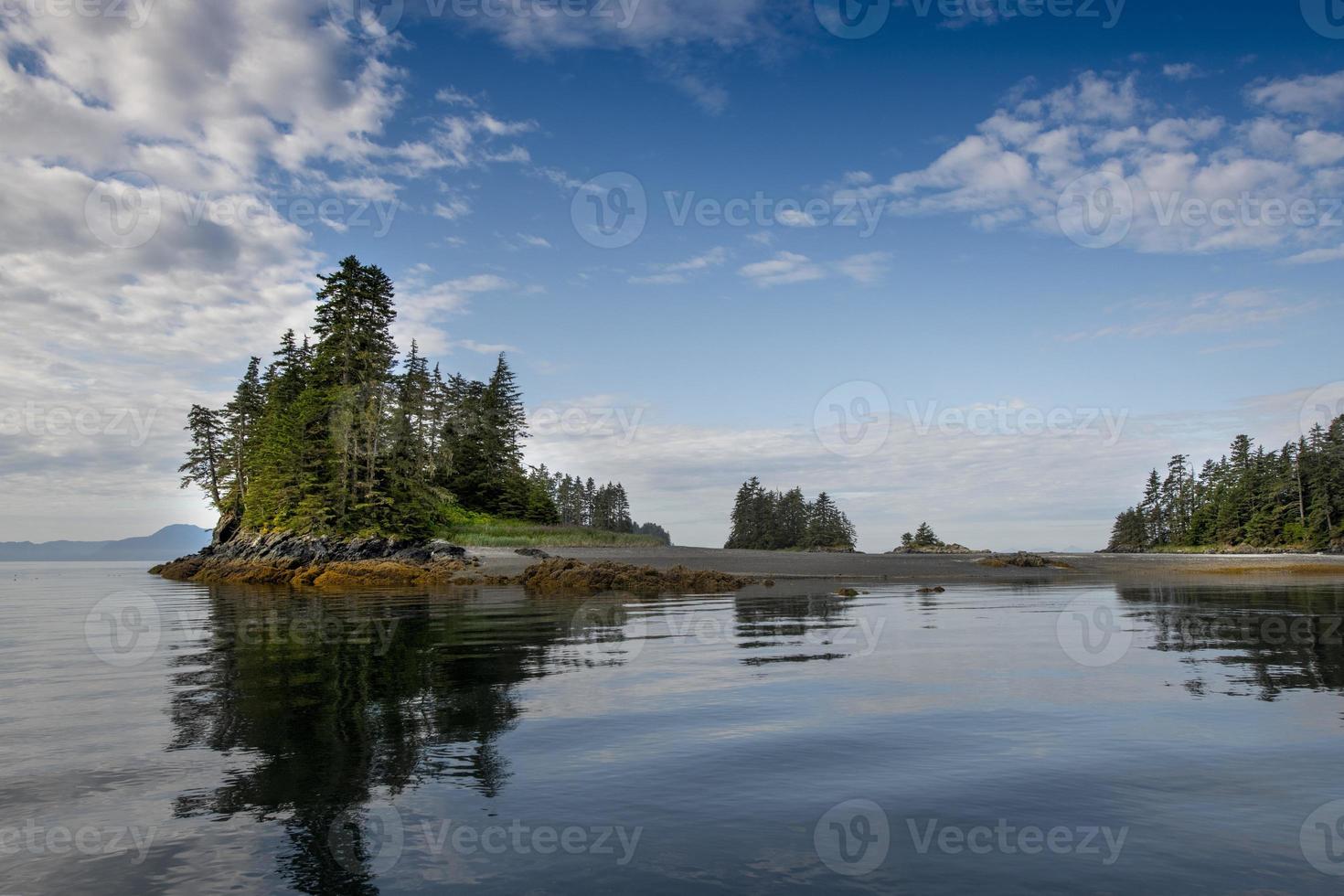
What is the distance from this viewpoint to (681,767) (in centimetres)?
636

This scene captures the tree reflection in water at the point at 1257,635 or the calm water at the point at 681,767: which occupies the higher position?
the calm water at the point at 681,767

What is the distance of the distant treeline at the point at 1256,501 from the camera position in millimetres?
84500

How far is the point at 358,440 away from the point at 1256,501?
107064 millimetres

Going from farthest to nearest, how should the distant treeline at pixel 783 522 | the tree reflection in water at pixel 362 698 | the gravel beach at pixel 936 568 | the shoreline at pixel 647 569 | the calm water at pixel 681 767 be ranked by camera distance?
the distant treeline at pixel 783 522, the gravel beach at pixel 936 568, the shoreline at pixel 647 569, the tree reflection in water at pixel 362 698, the calm water at pixel 681 767

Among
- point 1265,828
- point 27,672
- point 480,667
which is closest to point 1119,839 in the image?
point 1265,828

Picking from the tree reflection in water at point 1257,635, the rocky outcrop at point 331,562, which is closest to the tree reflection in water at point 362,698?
the tree reflection in water at point 1257,635

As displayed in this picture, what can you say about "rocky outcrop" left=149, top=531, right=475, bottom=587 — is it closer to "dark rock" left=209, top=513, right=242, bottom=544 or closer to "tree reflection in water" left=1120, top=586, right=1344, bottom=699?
"dark rock" left=209, top=513, right=242, bottom=544

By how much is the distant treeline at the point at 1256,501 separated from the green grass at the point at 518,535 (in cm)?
7670

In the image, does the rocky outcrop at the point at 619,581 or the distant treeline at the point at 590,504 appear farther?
the distant treeline at the point at 590,504

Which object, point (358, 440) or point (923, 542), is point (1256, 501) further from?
point (358, 440)

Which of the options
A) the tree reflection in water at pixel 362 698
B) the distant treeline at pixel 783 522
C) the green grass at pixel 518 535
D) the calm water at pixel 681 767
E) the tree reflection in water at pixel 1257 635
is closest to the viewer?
the calm water at pixel 681 767

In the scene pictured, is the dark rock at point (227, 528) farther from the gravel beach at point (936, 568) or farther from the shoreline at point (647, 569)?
the gravel beach at point (936, 568)

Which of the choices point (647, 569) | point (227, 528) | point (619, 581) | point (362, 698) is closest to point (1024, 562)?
point (647, 569)

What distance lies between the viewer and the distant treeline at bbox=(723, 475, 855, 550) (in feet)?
399
